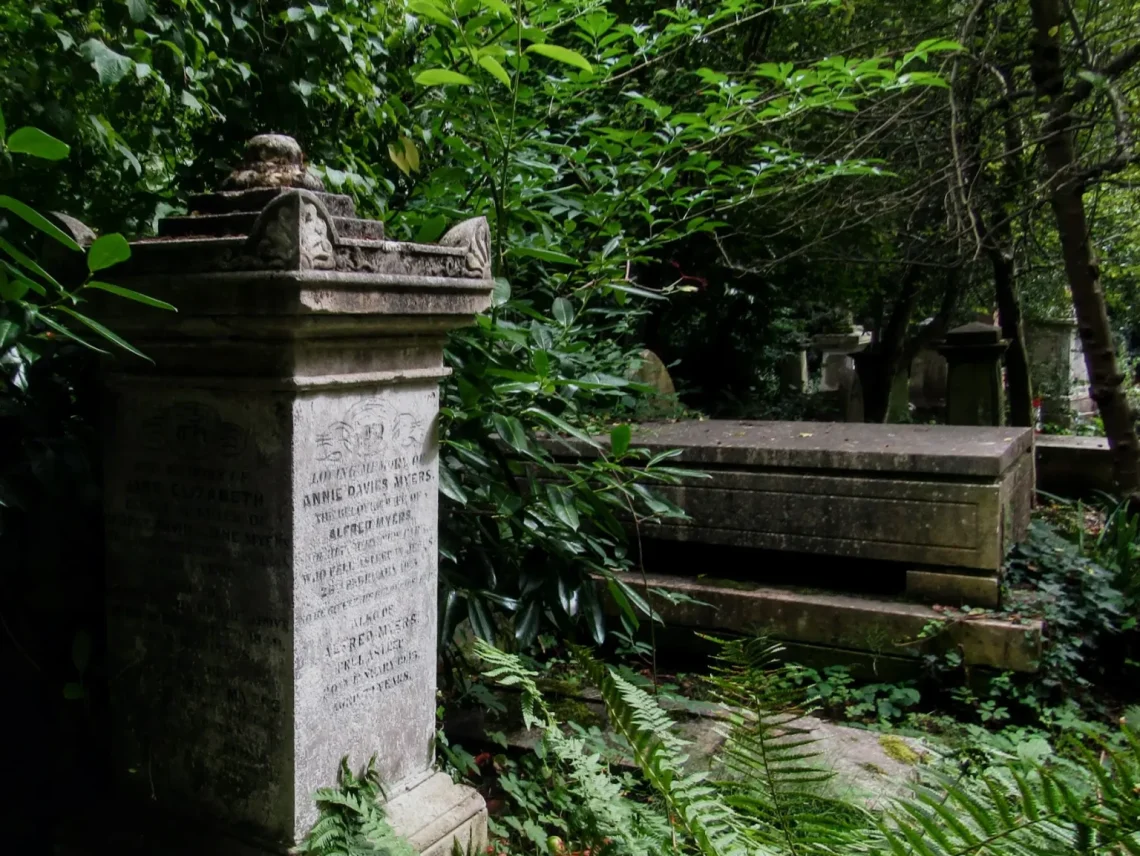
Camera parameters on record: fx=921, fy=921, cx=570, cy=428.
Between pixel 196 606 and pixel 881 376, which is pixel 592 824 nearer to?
pixel 196 606

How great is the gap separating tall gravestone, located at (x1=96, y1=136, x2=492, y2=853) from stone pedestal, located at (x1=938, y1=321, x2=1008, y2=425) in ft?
22.2

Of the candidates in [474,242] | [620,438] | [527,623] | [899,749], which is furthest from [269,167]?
[899,749]

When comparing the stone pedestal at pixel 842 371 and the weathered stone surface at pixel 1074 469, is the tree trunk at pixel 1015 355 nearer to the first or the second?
the weathered stone surface at pixel 1074 469

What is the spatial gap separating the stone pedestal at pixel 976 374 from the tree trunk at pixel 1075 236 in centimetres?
237

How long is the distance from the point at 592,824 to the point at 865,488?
8.42 ft

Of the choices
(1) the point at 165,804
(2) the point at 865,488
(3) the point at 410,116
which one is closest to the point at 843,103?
(3) the point at 410,116

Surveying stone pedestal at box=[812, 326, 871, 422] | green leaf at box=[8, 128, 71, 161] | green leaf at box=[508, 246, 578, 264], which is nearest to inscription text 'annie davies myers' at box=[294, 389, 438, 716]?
green leaf at box=[508, 246, 578, 264]

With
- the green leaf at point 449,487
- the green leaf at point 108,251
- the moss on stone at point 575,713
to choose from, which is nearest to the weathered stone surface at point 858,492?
the moss on stone at point 575,713

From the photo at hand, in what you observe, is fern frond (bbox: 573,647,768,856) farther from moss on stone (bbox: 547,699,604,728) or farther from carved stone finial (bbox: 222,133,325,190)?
carved stone finial (bbox: 222,133,325,190)

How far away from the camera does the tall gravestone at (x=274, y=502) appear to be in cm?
202

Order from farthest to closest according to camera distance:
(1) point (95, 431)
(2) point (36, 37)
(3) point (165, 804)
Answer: (1) point (95, 431) → (3) point (165, 804) → (2) point (36, 37)

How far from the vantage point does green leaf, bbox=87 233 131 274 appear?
1667 millimetres

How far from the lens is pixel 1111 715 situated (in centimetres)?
411

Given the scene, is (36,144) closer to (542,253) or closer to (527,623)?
(542,253)
